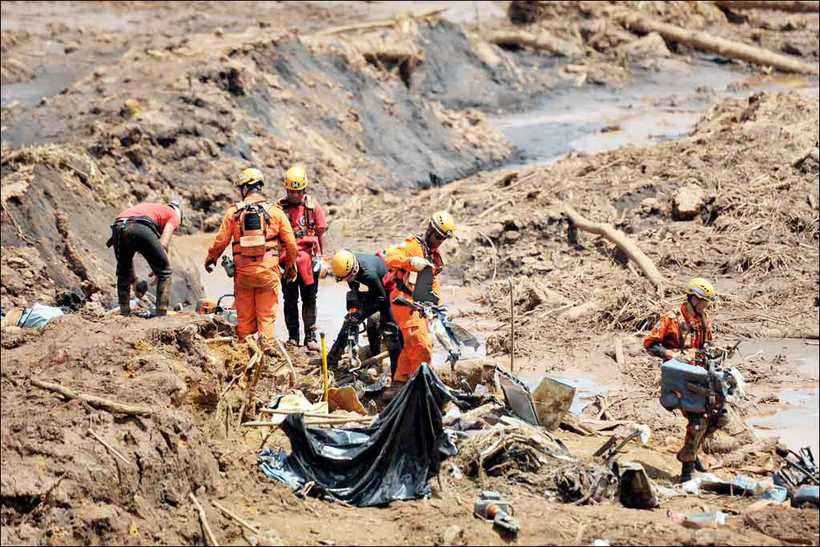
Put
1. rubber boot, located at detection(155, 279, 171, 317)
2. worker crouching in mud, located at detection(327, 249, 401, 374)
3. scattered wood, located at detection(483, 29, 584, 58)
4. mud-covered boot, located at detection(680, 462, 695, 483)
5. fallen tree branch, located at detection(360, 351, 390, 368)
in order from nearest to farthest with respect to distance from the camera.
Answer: mud-covered boot, located at detection(680, 462, 695, 483), worker crouching in mud, located at detection(327, 249, 401, 374), rubber boot, located at detection(155, 279, 171, 317), fallen tree branch, located at detection(360, 351, 390, 368), scattered wood, located at detection(483, 29, 584, 58)

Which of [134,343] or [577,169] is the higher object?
[134,343]

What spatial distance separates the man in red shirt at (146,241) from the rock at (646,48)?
22736mm

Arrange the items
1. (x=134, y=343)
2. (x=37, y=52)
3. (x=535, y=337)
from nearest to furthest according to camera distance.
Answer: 1. (x=134, y=343)
2. (x=535, y=337)
3. (x=37, y=52)

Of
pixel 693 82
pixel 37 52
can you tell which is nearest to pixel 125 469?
pixel 37 52

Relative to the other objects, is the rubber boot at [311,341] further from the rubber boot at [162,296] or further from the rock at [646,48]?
the rock at [646,48]

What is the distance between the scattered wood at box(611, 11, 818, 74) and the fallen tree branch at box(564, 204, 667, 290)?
1583 cm

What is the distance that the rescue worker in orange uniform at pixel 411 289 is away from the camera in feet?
33.0

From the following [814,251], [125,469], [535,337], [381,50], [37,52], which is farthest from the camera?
[37,52]

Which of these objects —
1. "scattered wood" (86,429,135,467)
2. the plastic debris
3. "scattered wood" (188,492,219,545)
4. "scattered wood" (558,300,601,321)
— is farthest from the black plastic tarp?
"scattered wood" (558,300,601,321)

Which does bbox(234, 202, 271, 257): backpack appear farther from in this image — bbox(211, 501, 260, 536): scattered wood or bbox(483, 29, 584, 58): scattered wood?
bbox(483, 29, 584, 58): scattered wood

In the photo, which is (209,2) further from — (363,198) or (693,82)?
(363,198)

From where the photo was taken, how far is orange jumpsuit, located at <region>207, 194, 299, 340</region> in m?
10.6

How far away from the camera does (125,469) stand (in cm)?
750

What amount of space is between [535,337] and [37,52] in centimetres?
1891
